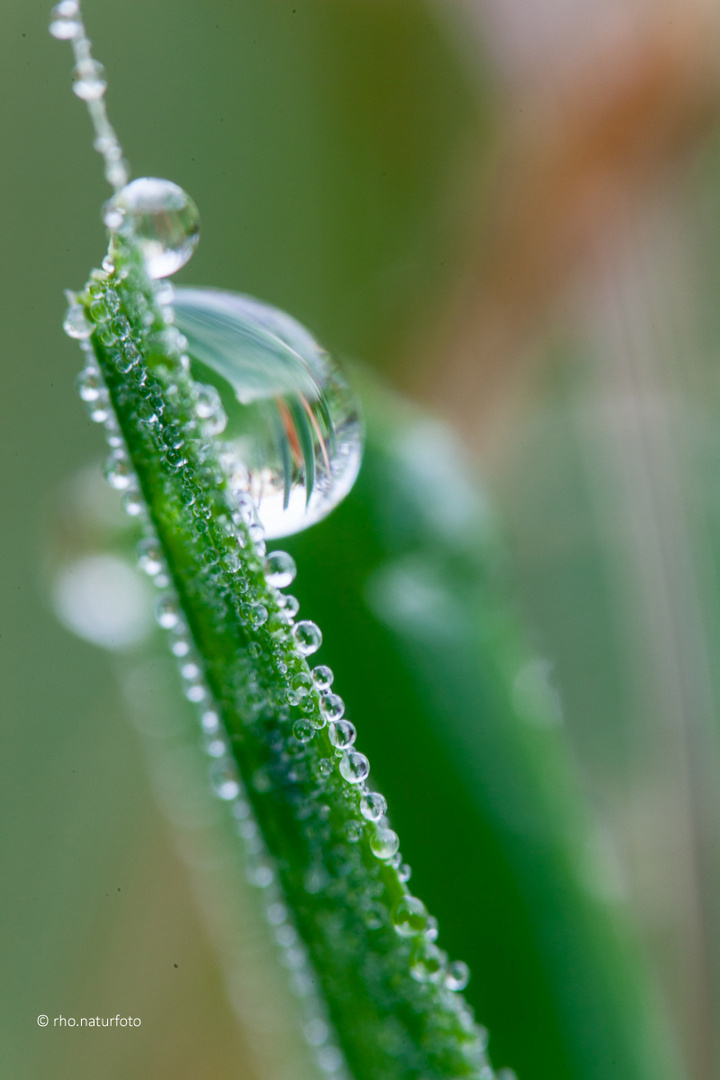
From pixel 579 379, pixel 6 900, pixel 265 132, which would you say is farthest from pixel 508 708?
pixel 265 132

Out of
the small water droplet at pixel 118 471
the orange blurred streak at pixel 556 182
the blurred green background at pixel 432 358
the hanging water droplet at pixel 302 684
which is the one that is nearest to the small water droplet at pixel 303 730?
the hanging water droplet at pixel 302 684

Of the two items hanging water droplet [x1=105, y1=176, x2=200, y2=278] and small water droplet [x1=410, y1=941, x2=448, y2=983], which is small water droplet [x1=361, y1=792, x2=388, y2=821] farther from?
hanging water droplet [x1=105, y1=176, x2=200, y2=278]

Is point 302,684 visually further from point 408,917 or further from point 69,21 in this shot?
point 69,21

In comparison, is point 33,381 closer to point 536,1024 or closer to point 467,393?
point 467,393

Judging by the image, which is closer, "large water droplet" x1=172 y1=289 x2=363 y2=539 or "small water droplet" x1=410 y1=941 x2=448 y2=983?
"small water droplet" x1=410 y1=941 x2=448 y2=983

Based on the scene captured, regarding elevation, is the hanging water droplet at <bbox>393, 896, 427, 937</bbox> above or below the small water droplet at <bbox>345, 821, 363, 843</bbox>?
below

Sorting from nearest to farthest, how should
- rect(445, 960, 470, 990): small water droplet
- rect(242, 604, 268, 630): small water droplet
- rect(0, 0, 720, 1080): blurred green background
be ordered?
rect(242, 604, 268, 630): small water droplet → rect(445, 960, 470, 990): small water droplet → rect(0, 0, 720, 1080): blurred green background

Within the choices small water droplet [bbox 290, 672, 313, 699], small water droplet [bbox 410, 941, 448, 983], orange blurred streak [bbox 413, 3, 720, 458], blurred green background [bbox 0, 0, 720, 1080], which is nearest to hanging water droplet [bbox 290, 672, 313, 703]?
small water droplet [bbox 290, 672, 313, 699]
